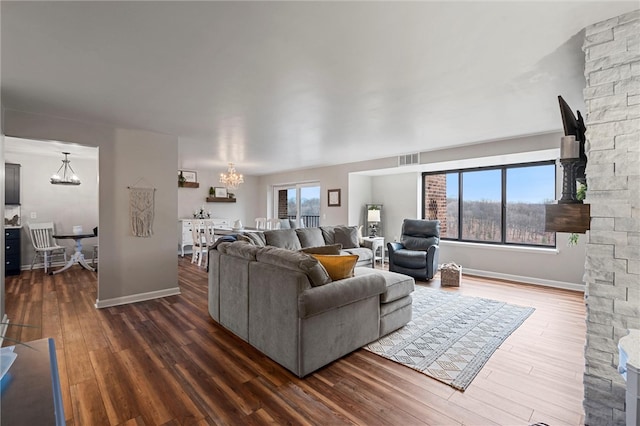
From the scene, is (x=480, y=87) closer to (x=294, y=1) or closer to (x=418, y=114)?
(x=418, y=114)

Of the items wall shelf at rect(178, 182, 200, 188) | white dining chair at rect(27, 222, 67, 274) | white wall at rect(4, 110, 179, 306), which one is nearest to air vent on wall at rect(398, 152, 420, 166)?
white wall at rect(4, 110, 179, 306)

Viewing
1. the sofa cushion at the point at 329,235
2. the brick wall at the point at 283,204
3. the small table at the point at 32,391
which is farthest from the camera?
the brick wall at the point at 283,204

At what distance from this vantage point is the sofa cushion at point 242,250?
2857mm

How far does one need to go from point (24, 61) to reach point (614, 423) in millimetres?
4608

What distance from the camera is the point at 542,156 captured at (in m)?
4.85

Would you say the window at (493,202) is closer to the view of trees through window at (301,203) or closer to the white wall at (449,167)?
the white wall at (449,167)

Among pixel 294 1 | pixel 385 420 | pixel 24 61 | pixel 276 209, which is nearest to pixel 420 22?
pixel 294 1

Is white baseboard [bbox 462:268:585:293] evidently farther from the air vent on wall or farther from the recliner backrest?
the air vent on wall

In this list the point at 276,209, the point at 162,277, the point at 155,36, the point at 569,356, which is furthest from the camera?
the point at 276,209

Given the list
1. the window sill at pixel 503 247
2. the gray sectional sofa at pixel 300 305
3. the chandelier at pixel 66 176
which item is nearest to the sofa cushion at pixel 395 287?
the gray sectional sofa at pixel 300 305

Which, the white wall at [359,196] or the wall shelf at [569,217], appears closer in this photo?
the wall shelf at [569,217]

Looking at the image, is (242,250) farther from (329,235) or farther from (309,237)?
(329,235)

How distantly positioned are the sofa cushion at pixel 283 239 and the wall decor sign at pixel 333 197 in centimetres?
244

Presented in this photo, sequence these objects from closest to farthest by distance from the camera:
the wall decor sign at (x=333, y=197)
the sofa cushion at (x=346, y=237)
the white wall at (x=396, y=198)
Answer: the sofa cushion at (x=346, y=237) < the white wall at (x=396, y=198) < the wall decor sign at (x=333, y=197)
